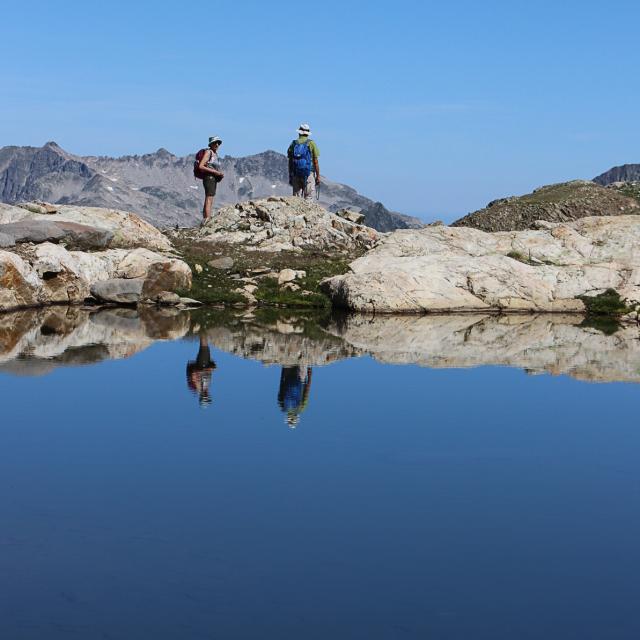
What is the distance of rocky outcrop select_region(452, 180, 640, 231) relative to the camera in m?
56.3

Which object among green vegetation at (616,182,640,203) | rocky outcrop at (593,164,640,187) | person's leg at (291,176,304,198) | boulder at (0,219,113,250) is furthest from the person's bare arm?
rocky outcrop at (593,164,640,187)

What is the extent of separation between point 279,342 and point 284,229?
58.9 feet

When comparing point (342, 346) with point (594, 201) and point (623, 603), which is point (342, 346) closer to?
point (623, 603)

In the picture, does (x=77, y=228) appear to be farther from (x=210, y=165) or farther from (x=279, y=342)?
(x=279, y=342)

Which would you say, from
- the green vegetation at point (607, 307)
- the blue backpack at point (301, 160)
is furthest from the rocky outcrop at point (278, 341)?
the blue backpack at point (301, 160)

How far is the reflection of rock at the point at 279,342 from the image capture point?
25281 mm

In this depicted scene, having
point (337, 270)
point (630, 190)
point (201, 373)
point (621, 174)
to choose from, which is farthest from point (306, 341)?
point (621, 174)

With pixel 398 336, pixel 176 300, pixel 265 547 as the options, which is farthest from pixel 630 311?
pixel 265 547

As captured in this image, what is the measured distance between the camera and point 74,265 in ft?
120

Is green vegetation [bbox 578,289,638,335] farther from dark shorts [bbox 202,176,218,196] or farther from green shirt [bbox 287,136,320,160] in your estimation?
dark shorts [bbox 202,176,218,196]

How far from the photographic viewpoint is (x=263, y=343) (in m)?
27.7

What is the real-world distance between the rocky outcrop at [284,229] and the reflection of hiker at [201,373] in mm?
17783

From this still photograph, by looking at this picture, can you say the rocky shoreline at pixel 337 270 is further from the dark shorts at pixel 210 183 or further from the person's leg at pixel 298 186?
the person's leg at pixel 298 186

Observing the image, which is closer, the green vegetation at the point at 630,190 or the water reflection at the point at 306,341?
the water reflection at the point at 306,341
